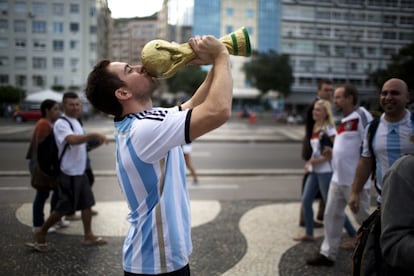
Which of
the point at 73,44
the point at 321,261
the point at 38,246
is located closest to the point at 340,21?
the point at 321,261

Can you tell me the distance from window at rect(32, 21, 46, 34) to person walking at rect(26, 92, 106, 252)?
0.77 meters

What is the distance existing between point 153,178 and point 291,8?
5.14 metres

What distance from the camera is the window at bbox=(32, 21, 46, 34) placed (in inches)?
152

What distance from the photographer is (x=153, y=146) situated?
5.27ft

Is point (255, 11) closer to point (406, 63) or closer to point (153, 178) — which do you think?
point (406, 63)

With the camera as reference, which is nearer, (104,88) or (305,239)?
(104,88)

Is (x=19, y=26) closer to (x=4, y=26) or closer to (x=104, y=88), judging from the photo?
(x=4, y=26)

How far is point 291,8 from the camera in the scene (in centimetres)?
597

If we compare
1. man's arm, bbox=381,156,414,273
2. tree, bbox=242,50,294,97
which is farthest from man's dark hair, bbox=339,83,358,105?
tree, bbox=242,50,294,97

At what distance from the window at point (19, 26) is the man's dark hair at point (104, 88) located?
8.14ft

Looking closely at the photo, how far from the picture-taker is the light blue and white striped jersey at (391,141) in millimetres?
2883

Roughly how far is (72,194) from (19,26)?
1.89 m

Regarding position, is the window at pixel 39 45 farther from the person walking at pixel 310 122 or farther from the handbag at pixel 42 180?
the person walking at pixel 310 122

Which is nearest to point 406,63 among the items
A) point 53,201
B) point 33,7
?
point 33,7
